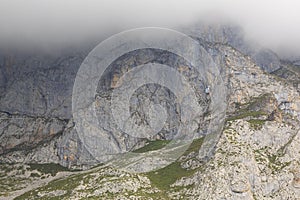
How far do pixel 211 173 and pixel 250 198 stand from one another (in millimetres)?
19909

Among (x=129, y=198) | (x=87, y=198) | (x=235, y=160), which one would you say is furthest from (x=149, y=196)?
(x=235, y=160)

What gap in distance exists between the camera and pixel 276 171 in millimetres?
197625

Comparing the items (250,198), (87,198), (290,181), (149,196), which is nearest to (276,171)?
(290,181)

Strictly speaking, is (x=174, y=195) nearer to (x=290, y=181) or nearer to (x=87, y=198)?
(x=87, y=198)

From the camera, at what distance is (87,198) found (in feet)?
655

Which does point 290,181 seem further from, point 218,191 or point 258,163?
point 218,191

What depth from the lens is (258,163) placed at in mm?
199750

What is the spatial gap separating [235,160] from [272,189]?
20228 millimetres

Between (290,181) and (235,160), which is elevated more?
(235,160)

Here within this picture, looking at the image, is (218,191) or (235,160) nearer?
(218,191)

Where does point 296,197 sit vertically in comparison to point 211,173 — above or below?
below

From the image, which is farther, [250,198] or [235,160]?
[235,160]

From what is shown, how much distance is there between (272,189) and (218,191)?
24.8m

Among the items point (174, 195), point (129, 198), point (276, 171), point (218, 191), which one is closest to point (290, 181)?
point (276, 171)
